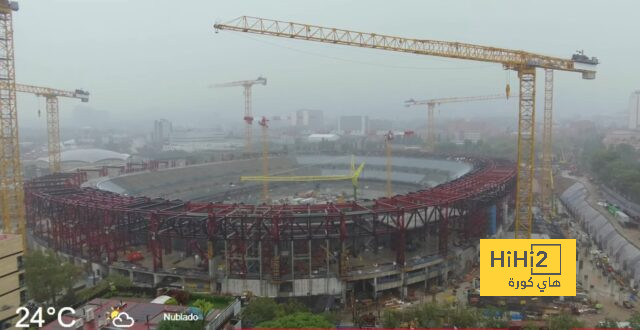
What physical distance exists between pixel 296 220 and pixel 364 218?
154 inches

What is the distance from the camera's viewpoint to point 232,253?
2138 centimetres

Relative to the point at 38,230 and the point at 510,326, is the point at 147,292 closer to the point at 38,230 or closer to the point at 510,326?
the point at 510,326

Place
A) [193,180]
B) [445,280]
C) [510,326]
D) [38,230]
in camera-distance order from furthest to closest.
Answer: [193,180], [38,230], [445,280], [510,326]

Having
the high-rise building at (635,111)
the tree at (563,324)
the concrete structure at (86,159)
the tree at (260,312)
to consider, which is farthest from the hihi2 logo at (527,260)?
the high-rise building at (635,111)

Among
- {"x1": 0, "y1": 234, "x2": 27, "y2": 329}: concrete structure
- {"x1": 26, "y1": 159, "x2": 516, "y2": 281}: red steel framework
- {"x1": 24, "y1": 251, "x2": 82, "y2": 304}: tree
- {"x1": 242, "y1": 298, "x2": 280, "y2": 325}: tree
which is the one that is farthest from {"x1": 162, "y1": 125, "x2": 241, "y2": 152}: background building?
{"x1": 242, "y1": 298, "x2": 280, "y2": 325}: tree

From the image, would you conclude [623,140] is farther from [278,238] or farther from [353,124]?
[278,238]

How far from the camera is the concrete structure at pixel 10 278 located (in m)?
13.9

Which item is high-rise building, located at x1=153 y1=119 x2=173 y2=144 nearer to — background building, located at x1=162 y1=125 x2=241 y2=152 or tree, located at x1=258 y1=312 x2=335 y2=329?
background building, located at x1=162 y1=125 x2=241 y2=152

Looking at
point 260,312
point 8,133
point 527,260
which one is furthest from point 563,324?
point 8,133

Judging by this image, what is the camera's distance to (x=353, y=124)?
578 ft

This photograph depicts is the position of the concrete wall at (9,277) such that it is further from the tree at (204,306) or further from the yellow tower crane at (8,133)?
the yellow tower crane at (8,133)

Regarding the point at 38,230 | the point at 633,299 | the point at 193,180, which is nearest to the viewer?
the point at 633,299

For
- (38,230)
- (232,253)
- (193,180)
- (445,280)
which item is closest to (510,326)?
(445,280)

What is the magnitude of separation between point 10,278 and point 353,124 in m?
165
